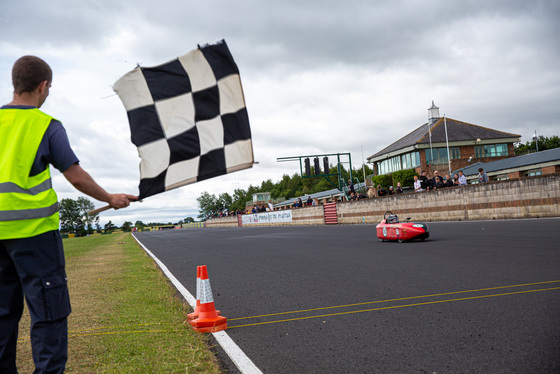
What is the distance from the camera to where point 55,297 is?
2373 millimetres

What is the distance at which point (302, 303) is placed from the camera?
17.1 ft

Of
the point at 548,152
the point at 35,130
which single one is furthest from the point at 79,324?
the point at 548,152

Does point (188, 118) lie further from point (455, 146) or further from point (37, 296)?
point (455, 146)

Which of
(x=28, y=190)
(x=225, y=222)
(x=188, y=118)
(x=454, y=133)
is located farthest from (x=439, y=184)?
(x=225, y=222)

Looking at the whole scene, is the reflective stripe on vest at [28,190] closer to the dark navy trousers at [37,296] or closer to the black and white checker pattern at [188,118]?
the dark navy trousers at [37,296]

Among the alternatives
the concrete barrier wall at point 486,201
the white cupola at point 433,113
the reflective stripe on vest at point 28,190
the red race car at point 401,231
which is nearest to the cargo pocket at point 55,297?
the reflective stripe on vest at point 28,190

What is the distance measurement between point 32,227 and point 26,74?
3.07 feet

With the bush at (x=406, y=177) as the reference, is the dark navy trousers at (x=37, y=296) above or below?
below

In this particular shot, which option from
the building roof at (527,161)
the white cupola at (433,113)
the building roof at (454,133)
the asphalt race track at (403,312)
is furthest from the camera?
the white cupola at (433,113)

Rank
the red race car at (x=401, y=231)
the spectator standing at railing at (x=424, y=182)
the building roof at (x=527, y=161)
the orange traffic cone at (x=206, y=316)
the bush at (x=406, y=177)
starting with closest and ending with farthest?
the orange traffic cone at (x=206, y=316)
the red race car at (x=401, y=231)
the spectator standing at railing at (x=424, y=182)
the building roof at (x=527, y=161)
the bush at (x=406, y=177)

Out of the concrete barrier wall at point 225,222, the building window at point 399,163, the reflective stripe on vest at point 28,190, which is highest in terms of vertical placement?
the building window at point 399,163

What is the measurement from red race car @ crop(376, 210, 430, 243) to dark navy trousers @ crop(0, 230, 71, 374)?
33.1 feet

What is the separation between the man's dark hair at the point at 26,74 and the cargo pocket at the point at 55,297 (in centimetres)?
114

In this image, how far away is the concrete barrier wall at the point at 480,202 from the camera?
1596 centimetres
